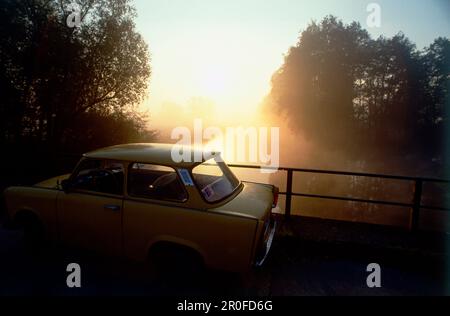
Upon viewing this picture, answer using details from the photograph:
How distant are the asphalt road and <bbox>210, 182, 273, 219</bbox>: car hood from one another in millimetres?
1058

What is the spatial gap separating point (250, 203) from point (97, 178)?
2.29 m

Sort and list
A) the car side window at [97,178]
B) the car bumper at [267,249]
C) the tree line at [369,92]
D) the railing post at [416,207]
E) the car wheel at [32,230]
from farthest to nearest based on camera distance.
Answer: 1. the tree line at [369,92]
2. the railing post at [416,207]
3. the car wheel at [32,230]
4. the car side window at [97,178]
5. the car bumper at [267,249]

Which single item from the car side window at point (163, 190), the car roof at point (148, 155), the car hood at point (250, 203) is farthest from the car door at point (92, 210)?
the car hood at point (250, 203)

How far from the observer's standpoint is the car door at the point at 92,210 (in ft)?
12.0

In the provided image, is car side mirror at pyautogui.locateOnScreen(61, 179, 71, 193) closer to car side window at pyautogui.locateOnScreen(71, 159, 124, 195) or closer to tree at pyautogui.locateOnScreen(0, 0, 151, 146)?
car side window at pyautogui.locateOnScreen(71, 159, 124, 195)

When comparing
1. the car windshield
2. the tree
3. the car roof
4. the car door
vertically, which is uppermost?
the tree

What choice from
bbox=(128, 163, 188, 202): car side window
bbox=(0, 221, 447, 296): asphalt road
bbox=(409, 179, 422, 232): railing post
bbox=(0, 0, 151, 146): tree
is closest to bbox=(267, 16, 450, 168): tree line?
bbox=(0, 0, 151, 146): tree

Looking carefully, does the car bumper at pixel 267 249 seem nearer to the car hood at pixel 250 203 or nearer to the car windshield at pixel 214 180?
the car hood at pixel 250 203

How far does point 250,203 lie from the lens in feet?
11.8

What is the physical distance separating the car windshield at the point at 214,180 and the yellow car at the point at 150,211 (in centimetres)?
1

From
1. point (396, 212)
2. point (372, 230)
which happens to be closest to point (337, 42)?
point (396, 212)

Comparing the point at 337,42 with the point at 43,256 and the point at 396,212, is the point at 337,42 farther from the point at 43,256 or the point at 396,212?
the point at 43,256

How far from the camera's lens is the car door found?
3643 millimetres

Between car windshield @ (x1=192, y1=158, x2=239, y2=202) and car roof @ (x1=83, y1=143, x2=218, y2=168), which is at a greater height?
car roof @ (x1=83, y1=143, x2=218, y2=168)
